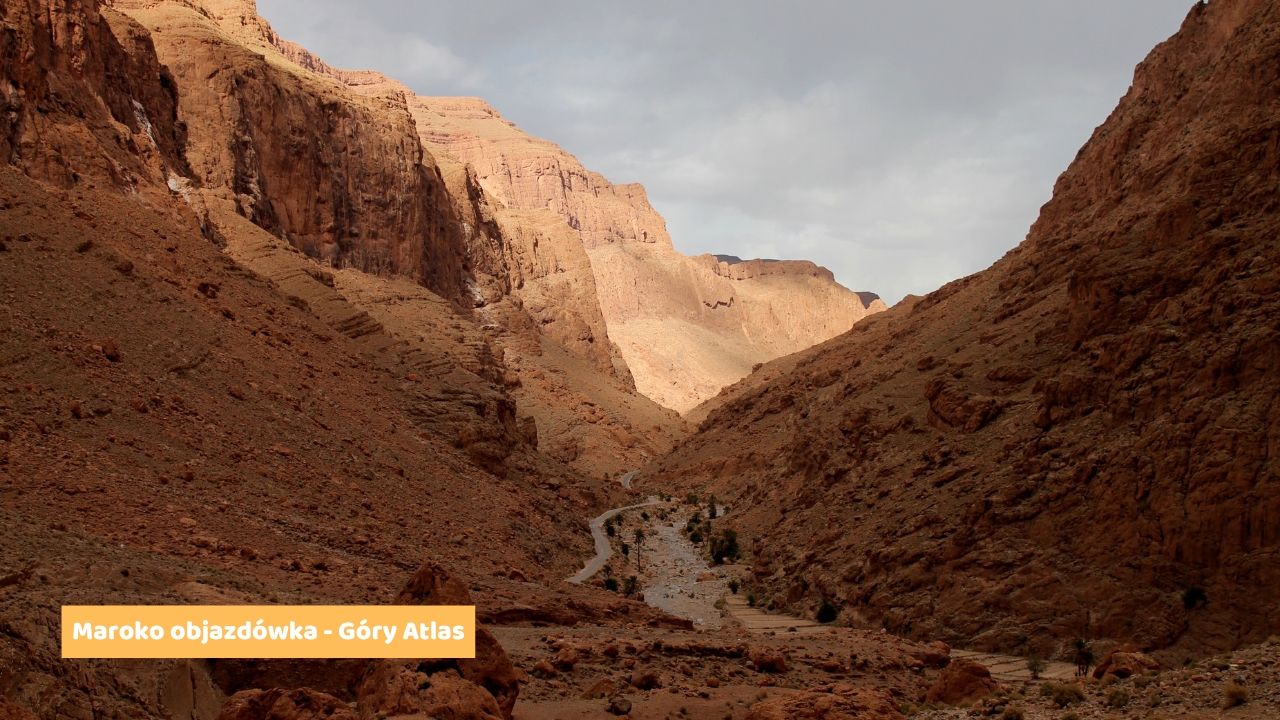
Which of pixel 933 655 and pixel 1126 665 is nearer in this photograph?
pixel 1126 665

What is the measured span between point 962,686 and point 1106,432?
34.7 feet

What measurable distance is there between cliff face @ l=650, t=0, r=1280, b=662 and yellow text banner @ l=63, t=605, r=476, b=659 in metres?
13.2

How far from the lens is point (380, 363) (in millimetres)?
42625

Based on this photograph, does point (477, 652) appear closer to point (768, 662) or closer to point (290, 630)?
point (290, 630)

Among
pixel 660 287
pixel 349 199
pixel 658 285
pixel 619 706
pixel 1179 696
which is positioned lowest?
pixel 1179 696

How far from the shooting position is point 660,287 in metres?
169

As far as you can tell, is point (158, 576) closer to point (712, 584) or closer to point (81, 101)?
point (712, 584)

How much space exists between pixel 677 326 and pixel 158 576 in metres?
144

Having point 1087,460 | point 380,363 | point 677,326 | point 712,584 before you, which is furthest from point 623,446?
point 677,326

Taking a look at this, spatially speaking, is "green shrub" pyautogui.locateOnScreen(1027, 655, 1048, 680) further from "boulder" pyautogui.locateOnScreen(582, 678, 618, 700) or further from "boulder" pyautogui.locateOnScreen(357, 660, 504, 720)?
"boulder" pyautogui.locateOnScreen(357, 660, 504, 720)

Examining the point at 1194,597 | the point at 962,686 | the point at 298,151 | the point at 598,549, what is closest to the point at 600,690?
the point at 962,686

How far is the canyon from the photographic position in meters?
15.4

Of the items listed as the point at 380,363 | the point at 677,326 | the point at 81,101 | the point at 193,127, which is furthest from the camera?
the point at 677,326

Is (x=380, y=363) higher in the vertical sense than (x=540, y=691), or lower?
higher
